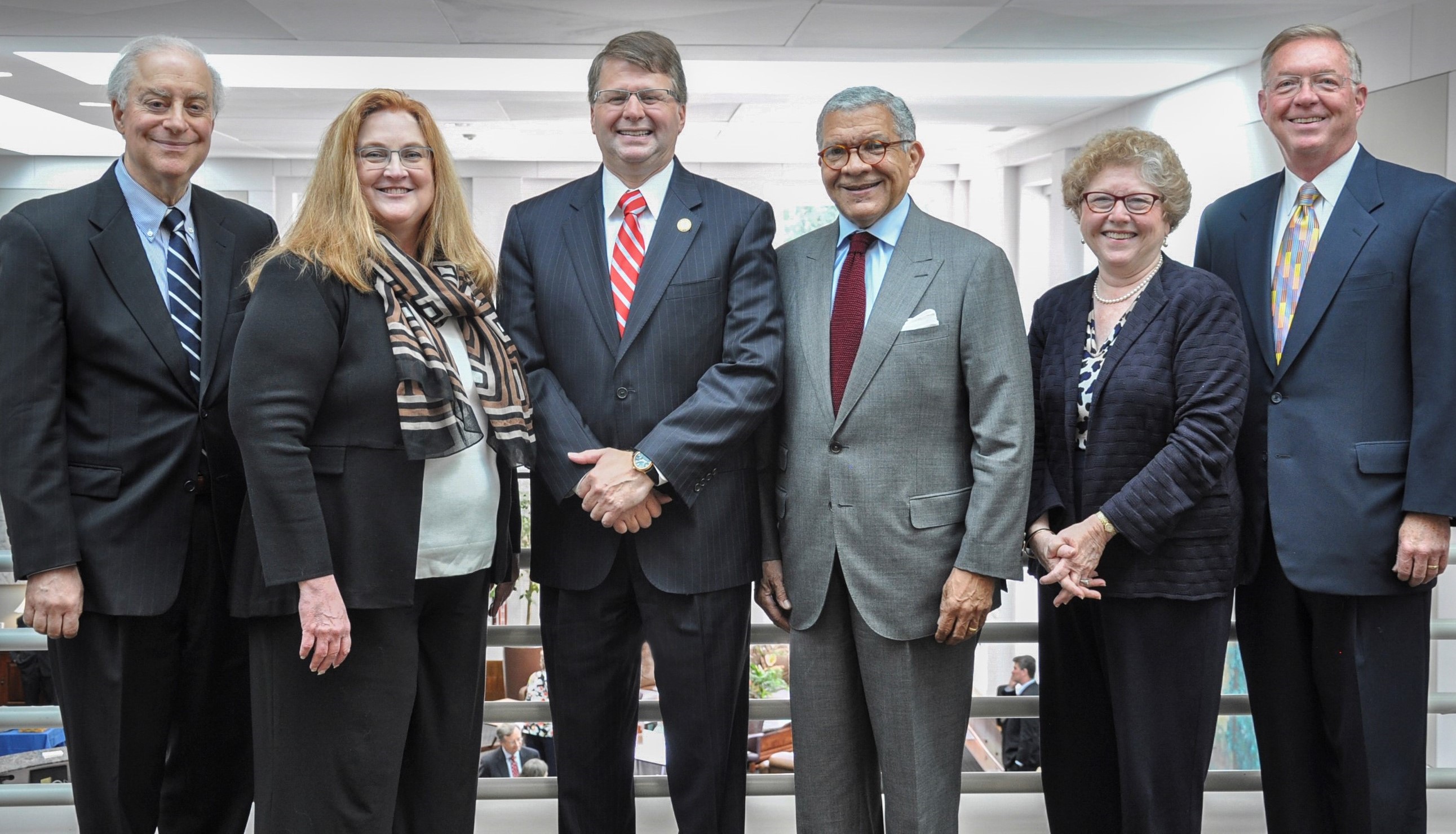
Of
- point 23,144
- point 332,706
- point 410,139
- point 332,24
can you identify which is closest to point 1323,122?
point 410,139

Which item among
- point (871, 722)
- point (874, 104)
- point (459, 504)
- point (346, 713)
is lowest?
point (871, 722)

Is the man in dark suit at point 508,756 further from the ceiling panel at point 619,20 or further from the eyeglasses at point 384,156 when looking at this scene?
the eyeglasses at point 384,156

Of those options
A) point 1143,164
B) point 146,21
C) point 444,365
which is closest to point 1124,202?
Answer: point 1143,164

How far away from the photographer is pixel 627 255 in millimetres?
Result: 2508

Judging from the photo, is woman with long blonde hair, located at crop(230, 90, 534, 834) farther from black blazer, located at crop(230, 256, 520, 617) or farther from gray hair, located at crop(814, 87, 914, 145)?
gray hair, located at crop(814, 87, 914, 145)

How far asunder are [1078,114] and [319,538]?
9313mm

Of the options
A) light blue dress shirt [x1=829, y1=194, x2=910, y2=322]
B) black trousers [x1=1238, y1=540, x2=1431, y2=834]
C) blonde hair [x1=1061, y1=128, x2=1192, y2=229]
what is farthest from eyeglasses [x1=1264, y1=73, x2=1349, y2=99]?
black trousers [x1=1238, y1=540, x2=1431, y2=834]

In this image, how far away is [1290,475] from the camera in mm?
2471

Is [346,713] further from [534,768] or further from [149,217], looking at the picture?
[534,768]

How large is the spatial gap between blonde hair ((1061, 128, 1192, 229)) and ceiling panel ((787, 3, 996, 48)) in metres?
3.84

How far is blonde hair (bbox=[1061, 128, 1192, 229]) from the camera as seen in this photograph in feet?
8.13

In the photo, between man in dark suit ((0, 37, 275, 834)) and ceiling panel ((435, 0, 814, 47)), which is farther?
ceiling panel ((435, 0, 814, 47))

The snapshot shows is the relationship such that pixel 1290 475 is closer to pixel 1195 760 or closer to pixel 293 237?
pixel 1195 760

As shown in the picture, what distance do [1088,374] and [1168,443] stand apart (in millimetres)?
223
